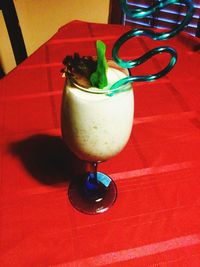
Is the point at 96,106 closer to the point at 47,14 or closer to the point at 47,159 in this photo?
the point at 47,159

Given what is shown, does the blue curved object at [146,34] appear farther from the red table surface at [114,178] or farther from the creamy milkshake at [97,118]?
the red table surface at [114,178]

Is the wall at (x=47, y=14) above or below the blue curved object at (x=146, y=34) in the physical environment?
below

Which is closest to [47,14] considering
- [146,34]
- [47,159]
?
[47,159]

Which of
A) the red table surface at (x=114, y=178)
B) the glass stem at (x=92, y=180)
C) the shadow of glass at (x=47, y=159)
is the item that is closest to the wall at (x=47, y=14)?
the red table surface at (x=114, y=178)

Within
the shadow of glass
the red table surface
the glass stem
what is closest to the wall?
the red table surface

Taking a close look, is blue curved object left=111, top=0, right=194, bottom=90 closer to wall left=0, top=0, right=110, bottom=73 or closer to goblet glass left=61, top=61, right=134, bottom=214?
goblet glass left=61, top=61, right=134, bottom=214
